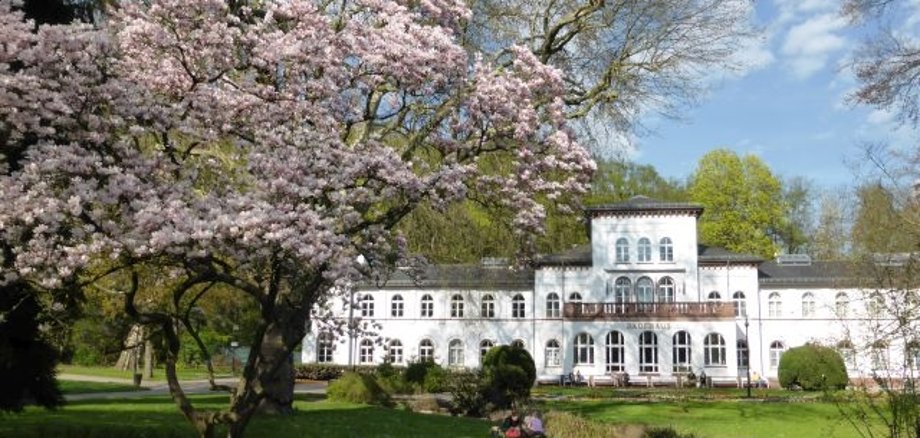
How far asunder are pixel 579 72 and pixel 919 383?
14.3 metres

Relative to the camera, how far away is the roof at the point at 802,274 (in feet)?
164

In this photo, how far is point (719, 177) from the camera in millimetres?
64562

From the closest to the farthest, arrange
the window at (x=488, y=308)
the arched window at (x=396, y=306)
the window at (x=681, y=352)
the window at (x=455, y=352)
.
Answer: the window at (x=681, y=352) → the window at (x=488, y=308) → the window at (x=455, y=352) → the arched window at (x=396, y=306)

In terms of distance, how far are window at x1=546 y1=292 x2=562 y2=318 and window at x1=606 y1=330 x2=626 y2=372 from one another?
3.96m

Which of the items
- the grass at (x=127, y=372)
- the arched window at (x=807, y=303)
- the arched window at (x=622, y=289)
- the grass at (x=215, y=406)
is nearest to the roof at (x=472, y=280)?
the arched window at (x=622, y=289)

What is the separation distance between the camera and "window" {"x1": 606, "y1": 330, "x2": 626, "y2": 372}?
1933 inches

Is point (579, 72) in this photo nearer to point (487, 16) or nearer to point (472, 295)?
point (487, 16)

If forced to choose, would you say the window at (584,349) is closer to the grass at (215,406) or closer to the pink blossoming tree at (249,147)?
the grass at (215,406)

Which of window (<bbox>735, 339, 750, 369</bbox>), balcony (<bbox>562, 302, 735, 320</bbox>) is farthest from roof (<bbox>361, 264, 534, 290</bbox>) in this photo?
window (<bbox>735, 339, 750, 369</bbox>)

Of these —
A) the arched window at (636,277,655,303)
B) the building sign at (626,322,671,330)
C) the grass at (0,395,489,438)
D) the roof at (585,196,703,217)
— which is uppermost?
the roof at (585,196,703,217)

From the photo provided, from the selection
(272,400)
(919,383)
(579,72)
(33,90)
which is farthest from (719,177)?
(33,90)

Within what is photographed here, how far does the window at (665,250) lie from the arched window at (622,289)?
2.45 meters

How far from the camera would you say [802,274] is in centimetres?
5103

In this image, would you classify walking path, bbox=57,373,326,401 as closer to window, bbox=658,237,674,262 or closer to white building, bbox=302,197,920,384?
white building, bbox=302,197,920,384
